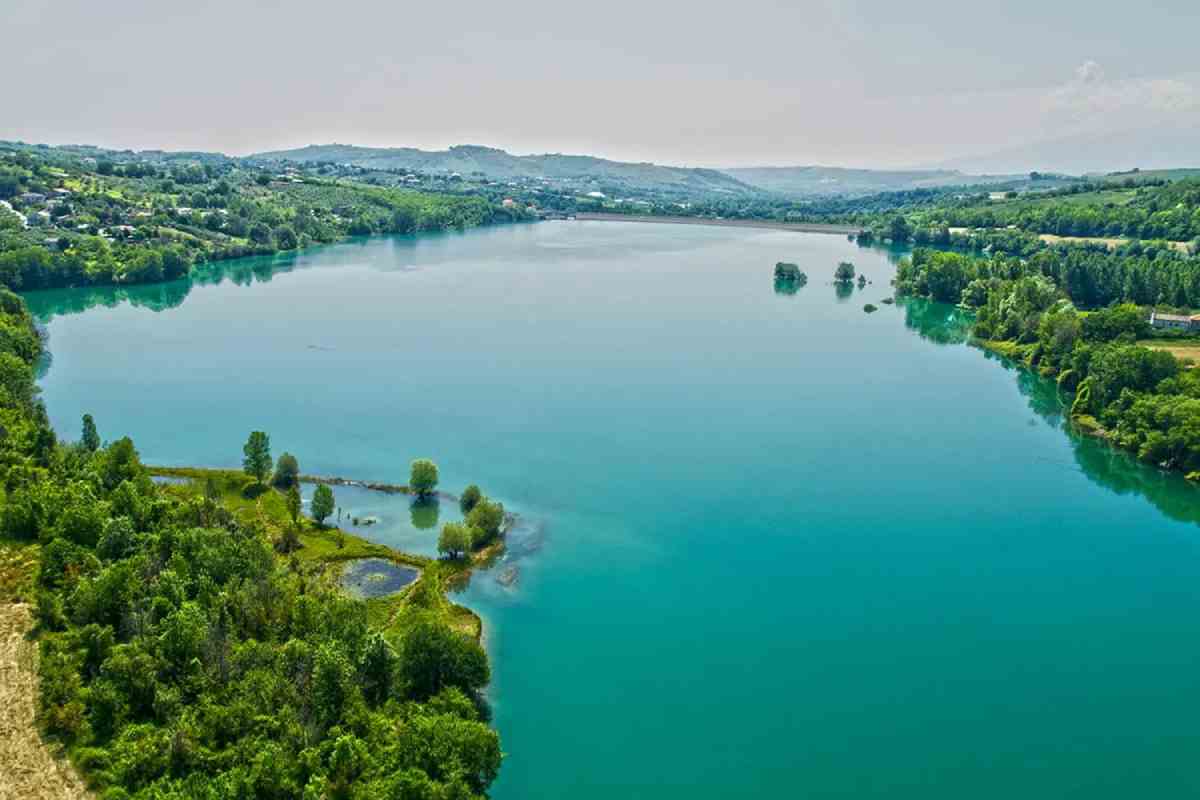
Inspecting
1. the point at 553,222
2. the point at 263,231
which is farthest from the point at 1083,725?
the point at 553,222

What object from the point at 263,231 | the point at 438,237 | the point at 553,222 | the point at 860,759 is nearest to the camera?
the point at 860,759

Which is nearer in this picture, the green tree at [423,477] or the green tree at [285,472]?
the green tree at [423,477]

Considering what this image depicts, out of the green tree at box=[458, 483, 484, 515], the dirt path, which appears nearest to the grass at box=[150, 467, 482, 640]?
the green tree at box=[458, 483, 484, 515]

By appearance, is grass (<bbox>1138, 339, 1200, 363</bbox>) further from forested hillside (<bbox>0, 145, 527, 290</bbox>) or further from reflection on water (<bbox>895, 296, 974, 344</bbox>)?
forested hillside (<bbox>0, 145, 527, 290</bbox>)

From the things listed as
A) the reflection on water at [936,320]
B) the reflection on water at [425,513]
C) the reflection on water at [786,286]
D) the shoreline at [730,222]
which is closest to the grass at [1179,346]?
the reflection on water at [936,320]

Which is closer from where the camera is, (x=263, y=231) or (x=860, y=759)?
(x=860, y=759)

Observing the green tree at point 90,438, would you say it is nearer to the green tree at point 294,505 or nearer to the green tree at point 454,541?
the green tree at point 294,505

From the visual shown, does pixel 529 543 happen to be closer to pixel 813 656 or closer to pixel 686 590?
pixel 686 590
